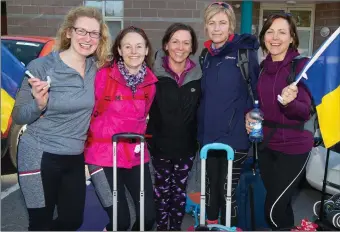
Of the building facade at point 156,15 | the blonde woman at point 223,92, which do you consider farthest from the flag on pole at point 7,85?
the building facade at point 156,15

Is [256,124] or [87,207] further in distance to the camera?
[87,207]

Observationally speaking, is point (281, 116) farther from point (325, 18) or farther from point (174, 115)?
point (325, 18)

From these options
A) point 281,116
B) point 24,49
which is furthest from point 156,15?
point 281,116

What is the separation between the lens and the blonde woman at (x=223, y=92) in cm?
349

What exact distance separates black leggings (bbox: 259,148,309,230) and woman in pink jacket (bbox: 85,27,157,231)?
1.04 meters

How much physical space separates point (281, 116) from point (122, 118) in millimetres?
1330

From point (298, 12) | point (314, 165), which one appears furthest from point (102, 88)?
point (298, 12)

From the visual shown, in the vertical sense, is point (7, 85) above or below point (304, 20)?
below

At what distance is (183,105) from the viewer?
358cm

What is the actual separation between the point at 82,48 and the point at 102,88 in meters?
0.35

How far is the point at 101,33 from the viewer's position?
3342 millimetres

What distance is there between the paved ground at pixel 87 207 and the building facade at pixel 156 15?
5.66 metres

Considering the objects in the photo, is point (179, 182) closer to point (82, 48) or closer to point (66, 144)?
point (66, 144)

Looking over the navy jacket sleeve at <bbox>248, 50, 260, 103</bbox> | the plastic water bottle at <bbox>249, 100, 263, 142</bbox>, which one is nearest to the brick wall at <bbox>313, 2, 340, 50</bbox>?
the navy jacket sleeve at <bbox>248, 50, 260, 103</bbox>
